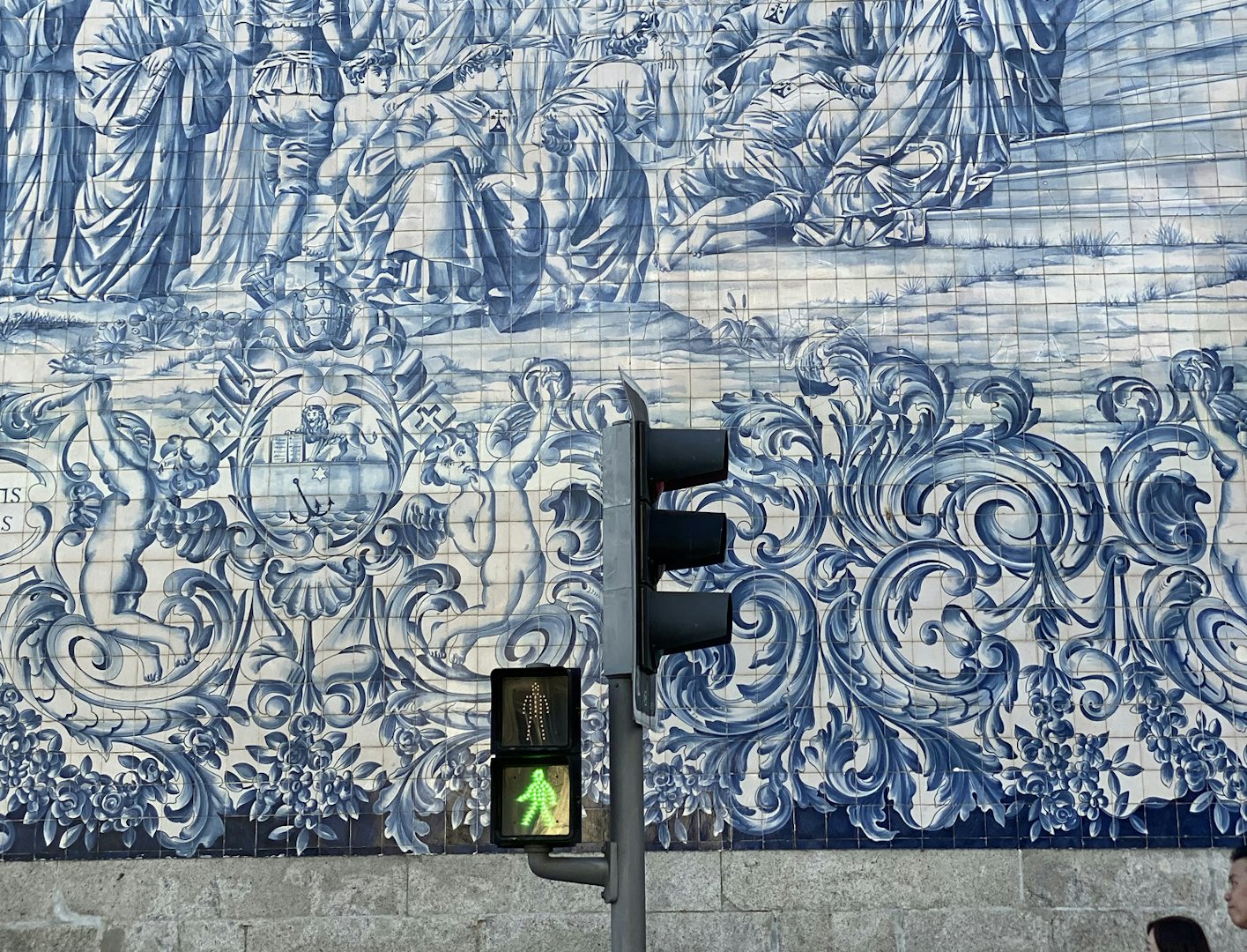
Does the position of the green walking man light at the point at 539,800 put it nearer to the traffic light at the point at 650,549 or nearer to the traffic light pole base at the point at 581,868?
the traffic light pole base at the point at 581,868

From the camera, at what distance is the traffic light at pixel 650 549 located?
499 centimetres

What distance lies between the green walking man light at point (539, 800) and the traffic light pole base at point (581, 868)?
151 millimetres

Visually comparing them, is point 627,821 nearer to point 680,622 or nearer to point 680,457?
point 680,622

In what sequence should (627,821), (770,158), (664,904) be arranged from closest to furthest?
(627,821) < (664,904) < (770,158)

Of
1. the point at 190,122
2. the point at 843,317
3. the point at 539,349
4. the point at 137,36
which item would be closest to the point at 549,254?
the point at 539,349

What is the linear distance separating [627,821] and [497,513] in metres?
3.26

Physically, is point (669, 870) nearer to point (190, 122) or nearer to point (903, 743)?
point (903, 743)

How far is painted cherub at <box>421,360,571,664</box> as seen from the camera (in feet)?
26.5

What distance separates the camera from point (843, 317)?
8398mm

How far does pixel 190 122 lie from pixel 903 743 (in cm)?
538

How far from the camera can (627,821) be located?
5.15 meters

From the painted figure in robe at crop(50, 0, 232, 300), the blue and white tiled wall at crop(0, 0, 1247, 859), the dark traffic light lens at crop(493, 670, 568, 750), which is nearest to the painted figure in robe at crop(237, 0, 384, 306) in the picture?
the blue and white tiled wall at crop(0, 0, 1247, 859)

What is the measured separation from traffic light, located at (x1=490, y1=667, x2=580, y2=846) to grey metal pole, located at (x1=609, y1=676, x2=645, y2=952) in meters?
0.14

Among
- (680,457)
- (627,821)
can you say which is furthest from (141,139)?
(627,821)
